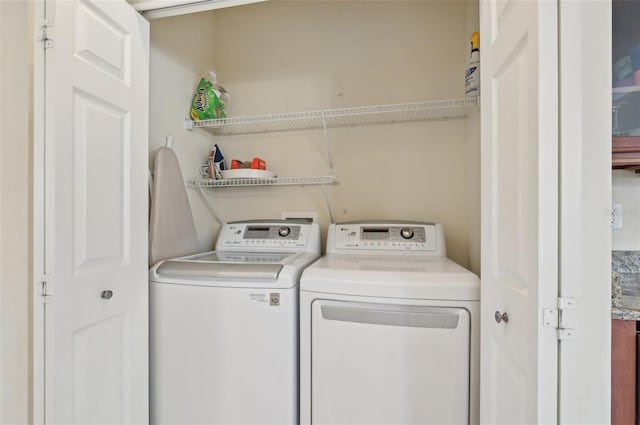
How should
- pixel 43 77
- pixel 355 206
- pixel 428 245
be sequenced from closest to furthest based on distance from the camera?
pixel 43 77
pixel 428 245
pixel 355 206

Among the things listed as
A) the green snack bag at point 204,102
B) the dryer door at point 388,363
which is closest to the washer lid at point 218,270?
the dryer door at point 388,363

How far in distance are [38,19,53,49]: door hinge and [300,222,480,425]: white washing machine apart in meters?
1.19

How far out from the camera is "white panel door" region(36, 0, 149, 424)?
91cm

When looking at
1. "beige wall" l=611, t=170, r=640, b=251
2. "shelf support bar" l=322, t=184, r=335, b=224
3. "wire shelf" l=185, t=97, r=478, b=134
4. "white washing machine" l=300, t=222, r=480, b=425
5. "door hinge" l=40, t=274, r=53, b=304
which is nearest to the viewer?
"door hinge" l=40, t=274, r=53, b=304

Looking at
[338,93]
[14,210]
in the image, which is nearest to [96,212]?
[14,210]

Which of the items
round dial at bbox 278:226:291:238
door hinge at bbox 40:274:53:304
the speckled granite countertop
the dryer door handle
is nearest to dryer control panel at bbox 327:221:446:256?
round dial at bbox 278:226:291:238

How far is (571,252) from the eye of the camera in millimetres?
615

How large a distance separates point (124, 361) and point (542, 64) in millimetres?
1702

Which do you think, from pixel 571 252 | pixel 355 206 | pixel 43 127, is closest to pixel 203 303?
pixel 43 127

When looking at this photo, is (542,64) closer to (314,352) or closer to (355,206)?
(314,352)

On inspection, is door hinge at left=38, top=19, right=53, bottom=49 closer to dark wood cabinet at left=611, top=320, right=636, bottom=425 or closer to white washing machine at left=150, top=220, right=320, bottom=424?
white washing machine at left=150, top=220, right=320, bottom=424

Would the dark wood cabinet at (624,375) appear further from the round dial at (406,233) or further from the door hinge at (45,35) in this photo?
the door hinge at (45,35)

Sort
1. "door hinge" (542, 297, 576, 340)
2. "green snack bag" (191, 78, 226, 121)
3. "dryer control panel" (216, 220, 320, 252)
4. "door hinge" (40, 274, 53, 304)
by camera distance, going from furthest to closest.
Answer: "green snack bag" (191, 78, 226, 121) → "dryer control panel" (216, 220, 320, 252) → "door hinge" (40, 274, 53, 304) → "door hinge" (542, 297, 576, 340)

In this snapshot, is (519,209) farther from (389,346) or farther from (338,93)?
(338,93)
